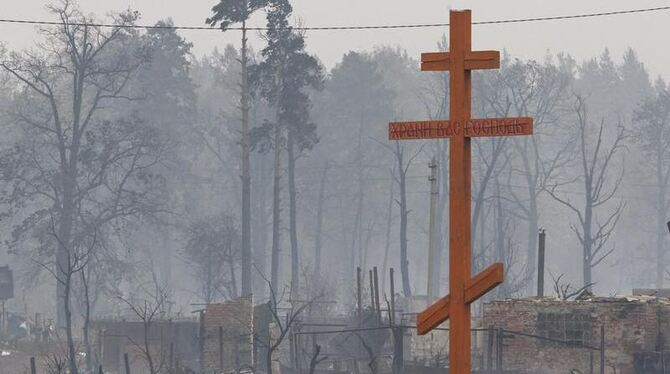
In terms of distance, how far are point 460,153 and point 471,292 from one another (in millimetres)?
1016

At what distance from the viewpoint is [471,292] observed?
38.8 feet

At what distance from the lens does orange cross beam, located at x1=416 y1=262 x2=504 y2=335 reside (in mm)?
11609

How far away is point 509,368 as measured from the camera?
30.3 metres

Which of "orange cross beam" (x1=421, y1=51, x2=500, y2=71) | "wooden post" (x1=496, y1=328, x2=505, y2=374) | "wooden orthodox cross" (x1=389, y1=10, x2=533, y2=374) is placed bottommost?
"wooden post" (x1=496, y1=328, x2=505, y2=374)

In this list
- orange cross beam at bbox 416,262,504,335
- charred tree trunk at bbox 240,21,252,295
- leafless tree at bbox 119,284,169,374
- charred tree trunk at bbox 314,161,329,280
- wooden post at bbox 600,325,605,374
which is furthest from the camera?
charred tree trunk at bbox 314,161,329,280

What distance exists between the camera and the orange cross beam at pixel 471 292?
11.6 metres

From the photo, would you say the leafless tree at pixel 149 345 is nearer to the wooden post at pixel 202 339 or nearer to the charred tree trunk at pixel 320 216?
the wooden post at pixel 202 339

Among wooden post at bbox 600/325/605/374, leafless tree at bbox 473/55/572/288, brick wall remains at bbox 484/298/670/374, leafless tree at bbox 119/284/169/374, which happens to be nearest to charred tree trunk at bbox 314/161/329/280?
leafless tree at bbox 473/55/572/288

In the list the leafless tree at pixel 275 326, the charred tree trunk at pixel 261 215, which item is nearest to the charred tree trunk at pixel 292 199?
the leafless tree at pixel 275 326

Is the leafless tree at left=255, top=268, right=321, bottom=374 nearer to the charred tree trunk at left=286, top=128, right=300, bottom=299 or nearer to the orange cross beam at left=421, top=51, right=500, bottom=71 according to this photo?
the charred tree trunk at left=286, top=128, right=300, bottom=299

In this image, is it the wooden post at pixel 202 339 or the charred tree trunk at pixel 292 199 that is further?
the charred tree trunk at pixel 292 199

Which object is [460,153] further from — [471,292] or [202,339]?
[202,339]

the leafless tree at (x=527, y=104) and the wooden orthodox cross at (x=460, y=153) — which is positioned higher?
the leafless tree at (x=527, y=104)

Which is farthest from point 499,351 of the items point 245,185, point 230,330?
point 245,185
